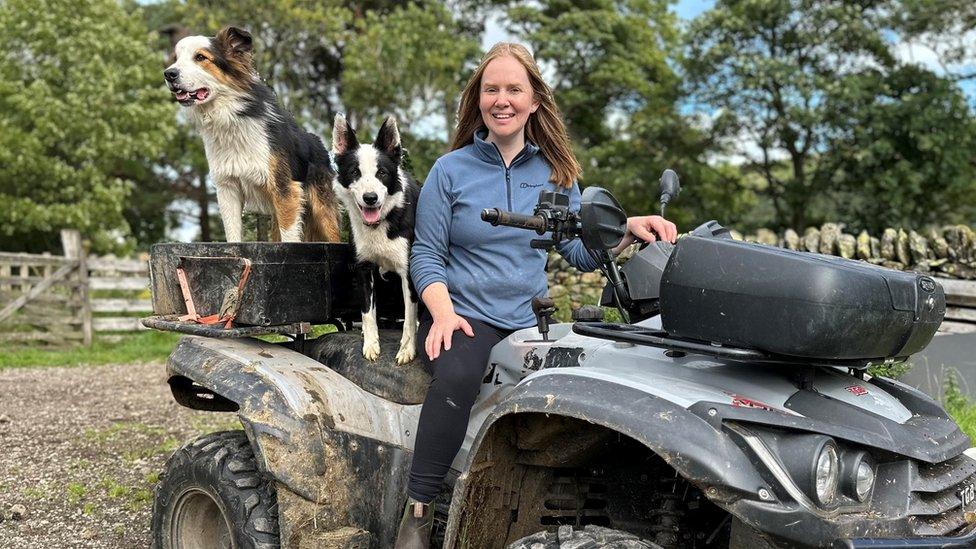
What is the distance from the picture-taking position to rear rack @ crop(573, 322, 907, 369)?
2.12 meters

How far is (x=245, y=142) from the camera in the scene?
3824 millimetres

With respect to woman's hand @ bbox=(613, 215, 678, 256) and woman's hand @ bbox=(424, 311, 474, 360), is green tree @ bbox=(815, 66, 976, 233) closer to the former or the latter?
woman's hand @ bbox=(613, 215, 678, 256)

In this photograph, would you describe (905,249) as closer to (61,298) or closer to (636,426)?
(636,426)

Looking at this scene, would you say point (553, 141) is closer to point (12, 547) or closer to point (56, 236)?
point (12, 547)

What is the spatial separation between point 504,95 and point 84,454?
5090 mm

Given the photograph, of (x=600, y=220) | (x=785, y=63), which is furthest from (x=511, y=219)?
(x=785, y=63)

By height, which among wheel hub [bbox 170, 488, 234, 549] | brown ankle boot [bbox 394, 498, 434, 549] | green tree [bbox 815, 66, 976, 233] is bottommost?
wheel hub [bbox 170, 488, 234, 549]

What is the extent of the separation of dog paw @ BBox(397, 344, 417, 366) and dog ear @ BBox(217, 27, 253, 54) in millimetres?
1559

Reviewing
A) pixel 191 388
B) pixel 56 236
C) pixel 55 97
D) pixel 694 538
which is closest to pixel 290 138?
pixel 191 388

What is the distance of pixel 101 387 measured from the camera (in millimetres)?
10305

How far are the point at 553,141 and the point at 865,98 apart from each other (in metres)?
20.6

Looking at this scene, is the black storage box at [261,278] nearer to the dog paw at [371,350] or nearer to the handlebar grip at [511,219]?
the dog paw at [371,350]

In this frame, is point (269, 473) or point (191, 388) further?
point (191, 388)

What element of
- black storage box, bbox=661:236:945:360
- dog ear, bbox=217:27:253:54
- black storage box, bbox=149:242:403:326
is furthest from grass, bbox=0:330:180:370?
black storage box, bbox=661:236:945:360
